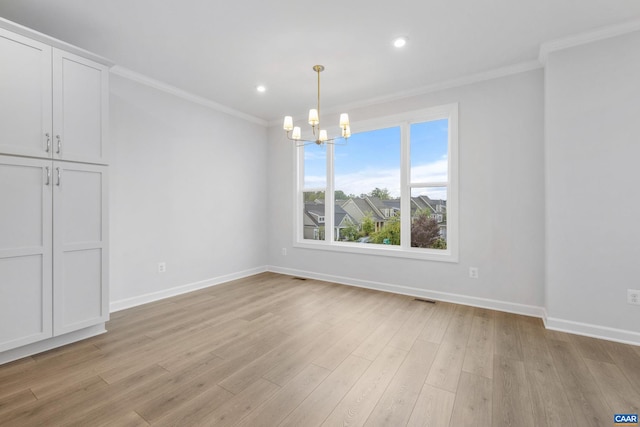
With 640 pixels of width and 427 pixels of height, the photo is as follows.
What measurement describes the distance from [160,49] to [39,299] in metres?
2.53

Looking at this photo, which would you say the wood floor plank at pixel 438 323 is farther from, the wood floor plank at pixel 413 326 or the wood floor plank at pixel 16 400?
the wood floor plank at pixel 16 400

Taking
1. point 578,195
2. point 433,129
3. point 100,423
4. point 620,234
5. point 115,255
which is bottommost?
point 100,423

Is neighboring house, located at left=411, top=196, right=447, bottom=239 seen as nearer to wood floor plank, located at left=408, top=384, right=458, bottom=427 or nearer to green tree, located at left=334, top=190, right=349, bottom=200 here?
green tree, located at left=334, top=190, right=349, bottom=200

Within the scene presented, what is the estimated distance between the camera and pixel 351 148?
4.57 m

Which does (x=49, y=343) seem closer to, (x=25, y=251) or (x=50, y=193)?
(x=25, y=251)

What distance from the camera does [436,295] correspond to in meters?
3.67

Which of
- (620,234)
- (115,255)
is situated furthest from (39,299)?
(620,234)

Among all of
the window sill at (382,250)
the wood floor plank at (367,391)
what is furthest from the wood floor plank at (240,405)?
the window sill at (382,250)

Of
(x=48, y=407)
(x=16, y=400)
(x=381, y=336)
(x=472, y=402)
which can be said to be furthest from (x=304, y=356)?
(x=16, y=400)

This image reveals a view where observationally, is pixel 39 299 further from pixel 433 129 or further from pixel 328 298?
pixel 433 129

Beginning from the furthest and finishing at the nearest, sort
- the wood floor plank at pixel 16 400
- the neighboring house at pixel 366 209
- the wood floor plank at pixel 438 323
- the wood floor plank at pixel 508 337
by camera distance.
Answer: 1. the neighboring house at pixel 366 209
2. the wood floor plank at pixel 438 323
3. the wood floor plank at pixel 508 337
4. the wood floor plank at pixel 16 400

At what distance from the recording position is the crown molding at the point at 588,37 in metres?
2.48

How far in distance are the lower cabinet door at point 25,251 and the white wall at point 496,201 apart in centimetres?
374

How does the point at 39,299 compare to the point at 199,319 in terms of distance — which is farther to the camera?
the point at 199,319
